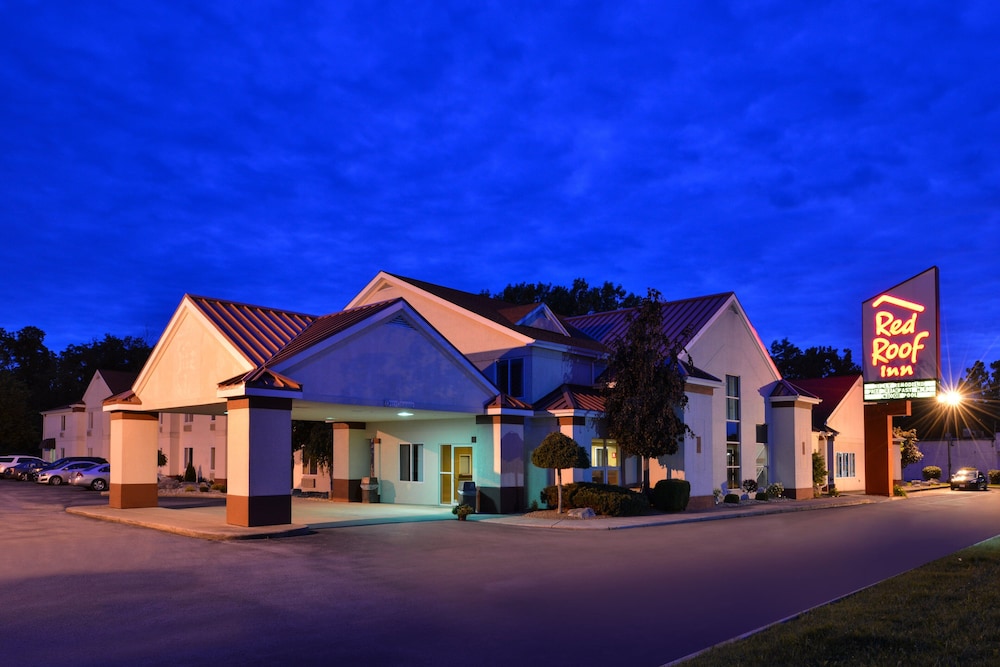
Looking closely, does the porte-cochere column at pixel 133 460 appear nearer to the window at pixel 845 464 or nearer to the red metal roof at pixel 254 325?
the red metal roof at pixel 254 325

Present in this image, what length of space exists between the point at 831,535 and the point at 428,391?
12497 mm

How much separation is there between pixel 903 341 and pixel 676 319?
41.8 feet

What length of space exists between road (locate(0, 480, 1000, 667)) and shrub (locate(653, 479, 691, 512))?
6.37 m

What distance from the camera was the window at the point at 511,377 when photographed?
30438 mm

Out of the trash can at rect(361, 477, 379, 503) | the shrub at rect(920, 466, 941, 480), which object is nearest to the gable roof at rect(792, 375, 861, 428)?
the shrub at rect(920, 466, 941, 480)

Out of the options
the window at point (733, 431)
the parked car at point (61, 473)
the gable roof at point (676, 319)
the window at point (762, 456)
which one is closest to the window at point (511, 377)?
the gable roof at point (676, 319)

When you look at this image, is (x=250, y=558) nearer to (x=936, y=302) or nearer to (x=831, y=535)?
(x=831, y=535)

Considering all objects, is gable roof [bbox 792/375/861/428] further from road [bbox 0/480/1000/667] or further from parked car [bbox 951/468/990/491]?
road [bbox 0/480/1000/667]

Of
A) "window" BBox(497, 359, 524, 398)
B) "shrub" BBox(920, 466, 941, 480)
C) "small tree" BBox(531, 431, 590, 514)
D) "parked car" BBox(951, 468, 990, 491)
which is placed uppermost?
"window" BBox(497, 359, 524, 398)

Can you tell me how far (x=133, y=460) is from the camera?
28.6 m

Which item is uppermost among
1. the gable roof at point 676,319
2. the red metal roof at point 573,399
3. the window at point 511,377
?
the gable roof at point 676,319

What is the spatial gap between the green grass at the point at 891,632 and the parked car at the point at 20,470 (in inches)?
2107

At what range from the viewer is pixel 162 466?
54.3 m

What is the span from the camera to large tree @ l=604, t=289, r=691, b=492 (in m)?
28.3
